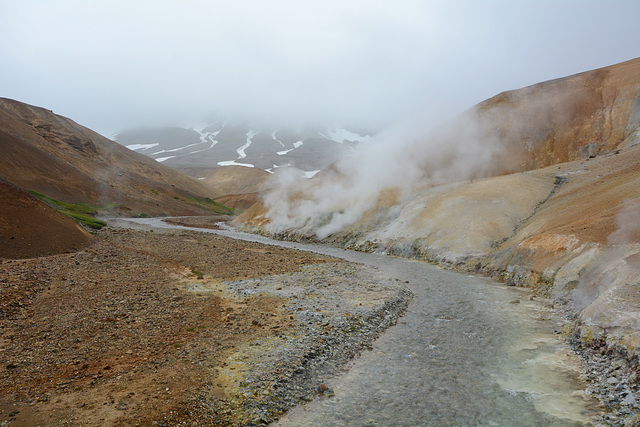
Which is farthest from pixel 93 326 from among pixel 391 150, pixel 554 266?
pixel 391 150

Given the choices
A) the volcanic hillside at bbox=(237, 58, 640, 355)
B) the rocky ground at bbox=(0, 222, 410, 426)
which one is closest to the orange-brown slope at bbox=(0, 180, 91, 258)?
the rocky ground at bbox=(0, 222, 410, 426)

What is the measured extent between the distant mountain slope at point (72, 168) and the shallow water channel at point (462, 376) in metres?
77.6

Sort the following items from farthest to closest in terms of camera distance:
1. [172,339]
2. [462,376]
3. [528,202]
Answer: [528,202]
[172,339]
[462,376]

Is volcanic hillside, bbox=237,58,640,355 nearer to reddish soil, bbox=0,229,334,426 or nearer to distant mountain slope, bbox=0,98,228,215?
reddish soil, bbox=0,229,334,426

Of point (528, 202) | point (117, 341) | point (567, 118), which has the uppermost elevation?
Answer: point (567, 118)

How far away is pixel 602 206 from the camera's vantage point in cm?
2325

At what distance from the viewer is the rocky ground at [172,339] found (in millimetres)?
8570

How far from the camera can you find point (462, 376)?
1113 centimetres

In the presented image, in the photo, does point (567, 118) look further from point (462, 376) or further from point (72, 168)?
point (72, 168)

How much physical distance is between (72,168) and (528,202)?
326ft

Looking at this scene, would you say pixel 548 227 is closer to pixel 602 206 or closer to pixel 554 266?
pixel 602 206

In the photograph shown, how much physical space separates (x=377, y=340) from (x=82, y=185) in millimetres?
95110

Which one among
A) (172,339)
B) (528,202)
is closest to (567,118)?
(528,202)

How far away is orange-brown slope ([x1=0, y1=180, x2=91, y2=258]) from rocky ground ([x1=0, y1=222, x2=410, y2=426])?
6.67 feet
